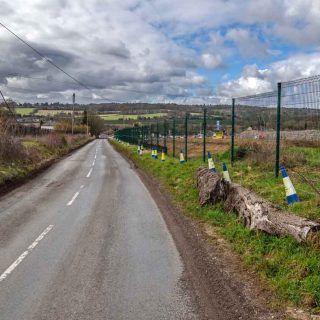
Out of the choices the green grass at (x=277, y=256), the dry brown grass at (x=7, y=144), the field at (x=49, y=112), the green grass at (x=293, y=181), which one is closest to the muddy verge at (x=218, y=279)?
the green grass at (x=277, y=256)

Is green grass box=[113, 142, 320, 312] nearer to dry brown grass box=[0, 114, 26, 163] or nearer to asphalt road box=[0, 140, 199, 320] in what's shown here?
asphalt road box=[0, 140, 199, 320]

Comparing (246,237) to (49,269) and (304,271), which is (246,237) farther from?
(49,269)

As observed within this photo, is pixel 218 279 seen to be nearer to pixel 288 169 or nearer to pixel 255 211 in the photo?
pixel 255 211

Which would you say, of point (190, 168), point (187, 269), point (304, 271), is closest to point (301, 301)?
point (304, 271)

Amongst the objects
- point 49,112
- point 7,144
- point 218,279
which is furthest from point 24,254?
point 49,112

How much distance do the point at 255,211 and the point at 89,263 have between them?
3060mm

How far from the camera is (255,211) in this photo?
26.3 ft

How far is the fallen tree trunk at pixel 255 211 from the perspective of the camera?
6637 mm

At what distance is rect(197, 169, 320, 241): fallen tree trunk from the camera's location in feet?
21.8

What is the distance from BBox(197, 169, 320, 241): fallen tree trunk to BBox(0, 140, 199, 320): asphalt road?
1483 mm

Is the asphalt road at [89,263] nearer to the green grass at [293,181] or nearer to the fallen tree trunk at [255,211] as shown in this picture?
the fallen tree trunk at [255,211]

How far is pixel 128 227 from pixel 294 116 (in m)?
5.16

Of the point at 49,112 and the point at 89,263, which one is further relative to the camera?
the point at 49,112

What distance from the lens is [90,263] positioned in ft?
23.6
